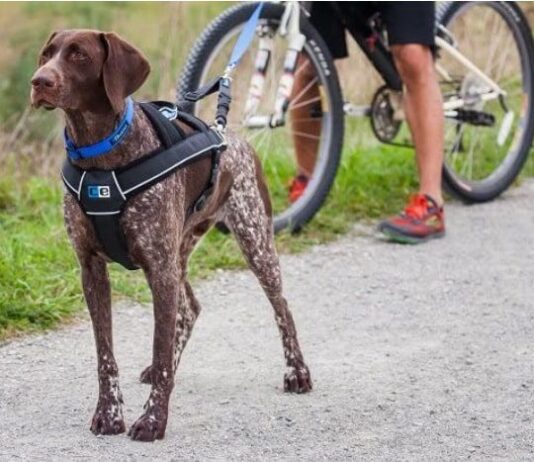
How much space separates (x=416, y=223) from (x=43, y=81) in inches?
135

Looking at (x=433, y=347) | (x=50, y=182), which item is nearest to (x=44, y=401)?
(x=433, y=347)

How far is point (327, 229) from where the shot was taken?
23.5 ft

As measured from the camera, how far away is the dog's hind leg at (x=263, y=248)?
4742 millimetres

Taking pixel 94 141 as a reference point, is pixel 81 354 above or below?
below

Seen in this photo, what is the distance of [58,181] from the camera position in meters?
7.68

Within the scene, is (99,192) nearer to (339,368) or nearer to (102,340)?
(102,340)

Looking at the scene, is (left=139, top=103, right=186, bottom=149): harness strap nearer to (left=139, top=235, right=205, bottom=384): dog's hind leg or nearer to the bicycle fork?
(left=139, top=235, right=205, bottom=384): dog's hind leg

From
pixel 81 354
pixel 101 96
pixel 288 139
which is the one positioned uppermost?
pixel 101 96

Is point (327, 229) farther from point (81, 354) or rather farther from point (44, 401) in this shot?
point (44, 401)

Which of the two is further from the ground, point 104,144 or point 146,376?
point 104,144

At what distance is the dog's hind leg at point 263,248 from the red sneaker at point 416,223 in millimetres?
2184

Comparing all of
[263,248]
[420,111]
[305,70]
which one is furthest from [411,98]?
[263,248]

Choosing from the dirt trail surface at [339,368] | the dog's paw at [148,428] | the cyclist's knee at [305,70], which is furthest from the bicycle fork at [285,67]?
the dog's paw at [148,428]

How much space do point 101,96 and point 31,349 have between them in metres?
1.56
